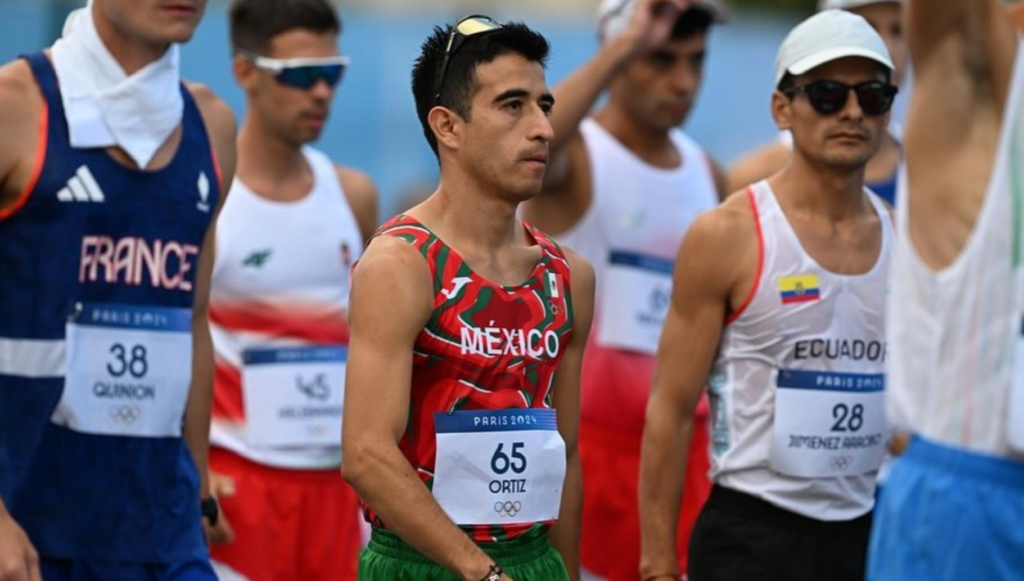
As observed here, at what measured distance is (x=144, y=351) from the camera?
5863mm

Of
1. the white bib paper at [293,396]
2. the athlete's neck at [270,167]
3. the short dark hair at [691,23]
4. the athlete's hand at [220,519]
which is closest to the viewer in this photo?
the athlete's hand at [220,519]

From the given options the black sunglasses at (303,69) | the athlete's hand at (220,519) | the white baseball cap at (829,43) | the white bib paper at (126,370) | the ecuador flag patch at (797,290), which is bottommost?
the athlete's hand at (220,519)

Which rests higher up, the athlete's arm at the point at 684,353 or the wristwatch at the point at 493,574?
the athlete's arm at the point at 684,353

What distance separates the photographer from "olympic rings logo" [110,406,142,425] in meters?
5.82

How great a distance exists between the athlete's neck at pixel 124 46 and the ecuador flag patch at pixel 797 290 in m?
2.03

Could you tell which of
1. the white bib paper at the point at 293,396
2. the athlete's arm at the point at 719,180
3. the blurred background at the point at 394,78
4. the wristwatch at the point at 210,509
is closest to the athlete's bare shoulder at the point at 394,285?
the wristwatch at the point at 210,509

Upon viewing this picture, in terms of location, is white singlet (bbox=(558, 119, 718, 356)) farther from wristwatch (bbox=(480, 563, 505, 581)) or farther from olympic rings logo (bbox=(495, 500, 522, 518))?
wristwatch (bbox=(480, 563, 505, 581))

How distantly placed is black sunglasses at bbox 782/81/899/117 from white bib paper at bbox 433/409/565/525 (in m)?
1.62

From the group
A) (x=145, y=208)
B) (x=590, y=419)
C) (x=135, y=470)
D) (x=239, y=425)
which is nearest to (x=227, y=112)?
(x=145, y=208)

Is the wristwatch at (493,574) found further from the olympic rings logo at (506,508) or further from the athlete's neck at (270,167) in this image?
the athlete's neck at (270,167)

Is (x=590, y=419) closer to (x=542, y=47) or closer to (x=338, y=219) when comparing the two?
(x=338, y=219)

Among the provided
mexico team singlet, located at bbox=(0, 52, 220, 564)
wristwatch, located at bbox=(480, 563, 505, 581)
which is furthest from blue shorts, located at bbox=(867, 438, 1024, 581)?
mexico team singlet, located at bbox=(0, 52, 220, 564)

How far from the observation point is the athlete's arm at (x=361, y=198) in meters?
8.10

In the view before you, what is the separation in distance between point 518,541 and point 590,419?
3.01 m
